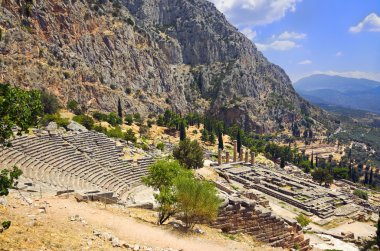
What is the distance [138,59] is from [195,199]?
111 m

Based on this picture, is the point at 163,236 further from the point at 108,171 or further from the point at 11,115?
the point at 108,171

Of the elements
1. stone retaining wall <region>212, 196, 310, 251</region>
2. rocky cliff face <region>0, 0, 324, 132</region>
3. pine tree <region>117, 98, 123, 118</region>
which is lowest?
stone retaining wall <region>212, 196, 310, 251</region>

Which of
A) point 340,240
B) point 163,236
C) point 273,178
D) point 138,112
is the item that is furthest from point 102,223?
point 138,112

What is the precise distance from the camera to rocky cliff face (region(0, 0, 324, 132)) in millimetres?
83875

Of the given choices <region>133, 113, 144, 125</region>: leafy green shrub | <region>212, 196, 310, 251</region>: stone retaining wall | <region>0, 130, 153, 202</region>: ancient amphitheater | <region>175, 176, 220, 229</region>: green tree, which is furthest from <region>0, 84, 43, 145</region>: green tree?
<region>133, 113, 144, 125</region>: leafy green shrub

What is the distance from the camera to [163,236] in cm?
1659

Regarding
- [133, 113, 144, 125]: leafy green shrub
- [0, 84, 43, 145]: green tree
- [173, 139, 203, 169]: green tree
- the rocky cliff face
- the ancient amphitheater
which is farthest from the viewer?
[133, 113, 144, 125]: leafy green shrub

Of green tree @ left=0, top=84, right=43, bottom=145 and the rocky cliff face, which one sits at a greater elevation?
the rocky cliff face

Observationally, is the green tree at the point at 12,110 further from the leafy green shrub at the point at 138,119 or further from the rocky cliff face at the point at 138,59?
the leafy green shrub at the point at 138,119

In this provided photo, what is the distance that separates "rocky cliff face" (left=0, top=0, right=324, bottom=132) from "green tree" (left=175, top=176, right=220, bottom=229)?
41.2 ft

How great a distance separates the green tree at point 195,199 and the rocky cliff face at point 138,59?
1256cm

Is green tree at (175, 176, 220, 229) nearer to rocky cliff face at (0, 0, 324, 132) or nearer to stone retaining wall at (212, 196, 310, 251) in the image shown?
stone retaining wall at (212, 196, 310, 251)

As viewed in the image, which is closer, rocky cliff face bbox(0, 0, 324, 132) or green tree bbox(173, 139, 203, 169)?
green tree bbox(173, 139, 203, 169)

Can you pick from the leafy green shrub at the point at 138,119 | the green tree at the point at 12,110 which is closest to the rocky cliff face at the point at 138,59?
the leafy green shrub at the point at 138,119
